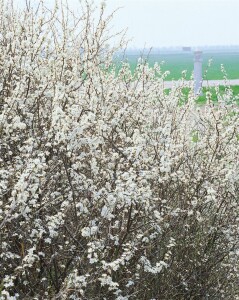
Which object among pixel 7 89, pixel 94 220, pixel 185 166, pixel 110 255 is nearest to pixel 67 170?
pixel 94 220

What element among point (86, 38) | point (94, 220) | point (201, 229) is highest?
point (86, 38)

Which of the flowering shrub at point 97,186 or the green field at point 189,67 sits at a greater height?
the flowering shrub at point 97,186

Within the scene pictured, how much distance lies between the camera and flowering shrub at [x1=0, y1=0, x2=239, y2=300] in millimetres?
4016

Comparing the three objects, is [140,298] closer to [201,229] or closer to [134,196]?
[201,229]

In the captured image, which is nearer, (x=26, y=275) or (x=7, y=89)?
(x=26, y=275)

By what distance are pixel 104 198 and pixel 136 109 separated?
1.54m

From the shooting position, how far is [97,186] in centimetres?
445

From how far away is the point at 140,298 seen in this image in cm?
489

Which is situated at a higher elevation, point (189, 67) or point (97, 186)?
point (97, 186)

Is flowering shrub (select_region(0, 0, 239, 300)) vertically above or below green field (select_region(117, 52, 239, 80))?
above

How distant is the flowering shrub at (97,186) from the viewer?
4.02 m

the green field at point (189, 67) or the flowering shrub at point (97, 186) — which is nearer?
the flowering shrub at point (97, 186)

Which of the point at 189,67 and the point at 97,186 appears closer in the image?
the point at 97,186

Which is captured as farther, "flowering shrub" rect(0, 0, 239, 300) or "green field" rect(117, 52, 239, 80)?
"green field" rect(117, 52, 239, 80)
